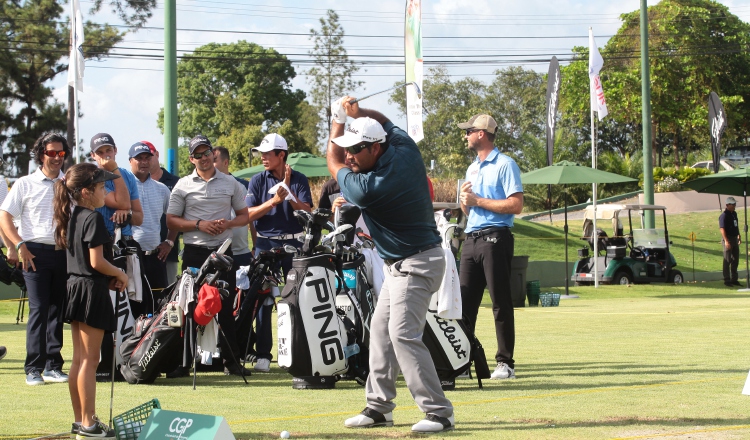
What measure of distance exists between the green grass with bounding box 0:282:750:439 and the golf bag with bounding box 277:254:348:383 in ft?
0.75

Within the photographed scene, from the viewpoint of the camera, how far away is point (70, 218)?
232 inches

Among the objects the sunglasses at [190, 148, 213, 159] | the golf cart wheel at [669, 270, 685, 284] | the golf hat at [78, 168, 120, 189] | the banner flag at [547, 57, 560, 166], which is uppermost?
the banner flag at [547, 57, 560, 166]

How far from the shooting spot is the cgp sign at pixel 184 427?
15.1 ft

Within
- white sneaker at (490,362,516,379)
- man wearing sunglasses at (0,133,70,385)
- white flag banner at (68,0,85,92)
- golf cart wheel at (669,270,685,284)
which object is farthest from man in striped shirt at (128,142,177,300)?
golf cart wheel at (669,270,685,284)

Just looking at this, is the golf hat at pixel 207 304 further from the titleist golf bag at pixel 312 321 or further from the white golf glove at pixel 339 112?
the white golf glove at pixel 339 112

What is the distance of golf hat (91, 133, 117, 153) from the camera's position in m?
8.47

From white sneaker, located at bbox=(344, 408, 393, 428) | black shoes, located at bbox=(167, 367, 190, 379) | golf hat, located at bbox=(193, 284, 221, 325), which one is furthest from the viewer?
black shoes, located at bbox=(167, 367, 190, 379)

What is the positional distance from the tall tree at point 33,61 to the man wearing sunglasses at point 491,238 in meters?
38.9

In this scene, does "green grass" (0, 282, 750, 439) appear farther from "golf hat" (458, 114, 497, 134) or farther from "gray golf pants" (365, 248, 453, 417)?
"golf hat" (458, 114, 497, 134)

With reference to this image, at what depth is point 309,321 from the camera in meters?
7.82

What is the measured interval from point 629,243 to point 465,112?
1758 inches

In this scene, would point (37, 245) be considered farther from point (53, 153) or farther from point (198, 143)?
point (198, 143)

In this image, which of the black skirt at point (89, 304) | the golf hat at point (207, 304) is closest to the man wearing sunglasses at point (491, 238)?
the golf hat at point (207, 304)

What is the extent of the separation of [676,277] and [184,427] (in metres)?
23.0
